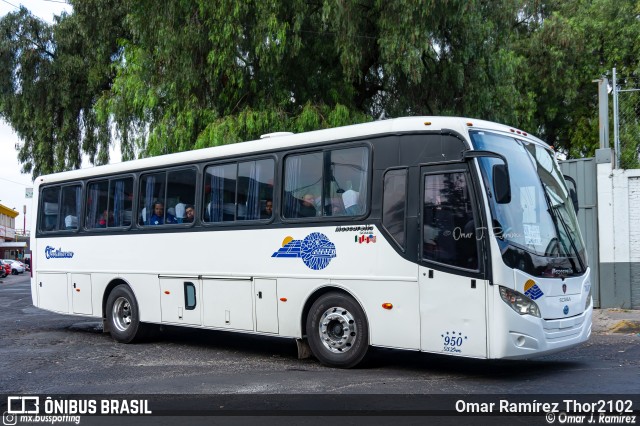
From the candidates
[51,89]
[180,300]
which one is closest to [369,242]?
[180,300]

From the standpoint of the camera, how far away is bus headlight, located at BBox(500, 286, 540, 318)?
8.52m

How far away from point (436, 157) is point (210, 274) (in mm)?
4509

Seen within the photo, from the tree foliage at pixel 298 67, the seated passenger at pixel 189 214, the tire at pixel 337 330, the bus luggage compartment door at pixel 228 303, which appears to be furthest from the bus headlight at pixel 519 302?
the tree foliage at pixel 298 67

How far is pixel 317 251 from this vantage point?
10344mm

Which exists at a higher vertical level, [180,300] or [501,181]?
[501,181]

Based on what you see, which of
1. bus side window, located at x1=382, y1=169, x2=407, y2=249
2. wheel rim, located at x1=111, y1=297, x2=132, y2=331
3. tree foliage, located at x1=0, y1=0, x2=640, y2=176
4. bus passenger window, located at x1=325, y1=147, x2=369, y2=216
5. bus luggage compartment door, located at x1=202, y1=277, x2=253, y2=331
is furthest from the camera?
tree foliage, located at x1=0, y1=0, x2=640, y2=176

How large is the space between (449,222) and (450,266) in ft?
1.75

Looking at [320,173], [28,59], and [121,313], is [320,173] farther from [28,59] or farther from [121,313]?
[28,59]

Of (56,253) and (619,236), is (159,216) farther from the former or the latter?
(619,236)

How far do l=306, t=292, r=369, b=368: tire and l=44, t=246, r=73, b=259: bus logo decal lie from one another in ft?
22.0

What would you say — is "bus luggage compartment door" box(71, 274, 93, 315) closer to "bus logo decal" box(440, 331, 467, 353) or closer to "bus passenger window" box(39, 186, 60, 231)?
"bus passenger window" box(39, 186, 60, 231)

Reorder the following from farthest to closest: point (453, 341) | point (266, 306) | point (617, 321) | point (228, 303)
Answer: point (617, 321)
point (228, 303)
point (266, 306)
point (453, 341)

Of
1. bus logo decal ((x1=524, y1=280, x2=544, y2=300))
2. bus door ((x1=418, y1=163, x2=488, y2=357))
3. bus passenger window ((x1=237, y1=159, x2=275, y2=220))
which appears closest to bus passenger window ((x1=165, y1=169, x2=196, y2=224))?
bus passenger window ((x1=237, y1=159, x2=275, y2=220))

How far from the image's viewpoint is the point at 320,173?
34.4ft
